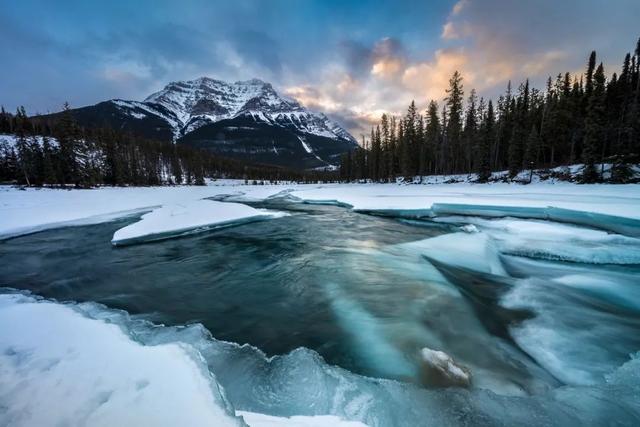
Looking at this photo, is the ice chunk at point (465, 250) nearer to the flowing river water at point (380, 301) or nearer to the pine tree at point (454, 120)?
the flowing river water at point (380, 301)

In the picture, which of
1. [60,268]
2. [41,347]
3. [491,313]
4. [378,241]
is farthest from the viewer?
[378,241]

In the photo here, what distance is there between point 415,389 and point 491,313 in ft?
9.01

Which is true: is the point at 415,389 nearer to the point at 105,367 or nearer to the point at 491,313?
the point at 491,313

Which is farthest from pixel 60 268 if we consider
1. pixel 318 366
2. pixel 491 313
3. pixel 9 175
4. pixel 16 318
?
pixel 9 175

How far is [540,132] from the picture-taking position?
42.6 meters

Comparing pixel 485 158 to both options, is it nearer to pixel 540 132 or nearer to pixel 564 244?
pixel 540 132

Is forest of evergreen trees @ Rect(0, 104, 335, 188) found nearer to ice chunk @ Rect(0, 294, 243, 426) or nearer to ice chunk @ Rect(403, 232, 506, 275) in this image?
ice chunk @ Rect(0, 294, 243, 426)

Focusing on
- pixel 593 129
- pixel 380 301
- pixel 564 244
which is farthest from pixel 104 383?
pixel 593 129

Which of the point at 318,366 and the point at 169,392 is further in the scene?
the point at 318,366

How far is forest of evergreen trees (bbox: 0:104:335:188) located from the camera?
45844 millimetres

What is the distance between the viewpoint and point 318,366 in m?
3.55

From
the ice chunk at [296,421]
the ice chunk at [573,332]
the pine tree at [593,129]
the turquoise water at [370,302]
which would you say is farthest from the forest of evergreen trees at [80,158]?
the pine tree at [593,129]

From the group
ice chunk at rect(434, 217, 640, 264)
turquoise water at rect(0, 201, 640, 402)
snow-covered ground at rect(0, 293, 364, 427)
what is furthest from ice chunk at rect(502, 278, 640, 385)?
snow-covered ground at rect(0, 293, 364, 427)

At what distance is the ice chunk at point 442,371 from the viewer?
3213mm
